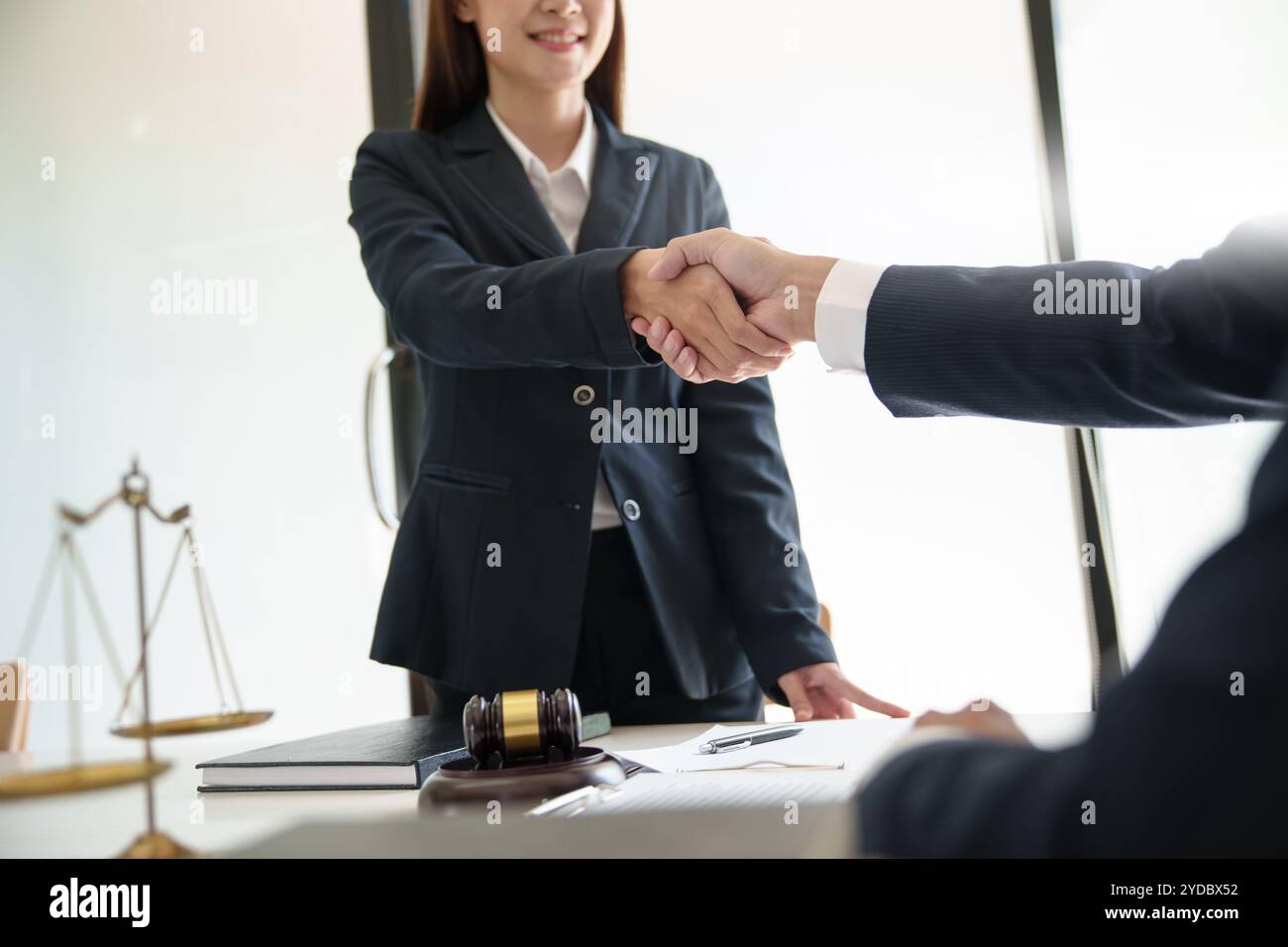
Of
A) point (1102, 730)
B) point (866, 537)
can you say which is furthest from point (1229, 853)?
point (866, 537)

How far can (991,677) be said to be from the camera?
2.63m

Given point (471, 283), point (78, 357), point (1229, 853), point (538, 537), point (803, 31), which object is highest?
point (803, 31)

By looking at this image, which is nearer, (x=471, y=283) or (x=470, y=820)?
(x=470, y=820)

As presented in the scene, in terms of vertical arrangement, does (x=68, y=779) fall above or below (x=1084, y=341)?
below

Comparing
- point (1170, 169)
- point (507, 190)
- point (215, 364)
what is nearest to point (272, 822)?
point (507, 190)

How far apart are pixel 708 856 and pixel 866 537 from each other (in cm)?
220

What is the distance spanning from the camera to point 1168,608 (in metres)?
0.30

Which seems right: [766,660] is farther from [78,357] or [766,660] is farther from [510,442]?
[78,357]

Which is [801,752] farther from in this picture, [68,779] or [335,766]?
[68,779]

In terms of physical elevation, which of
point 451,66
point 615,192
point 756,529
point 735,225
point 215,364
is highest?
point 735,225

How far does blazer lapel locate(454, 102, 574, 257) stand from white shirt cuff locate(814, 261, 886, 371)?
1.38 ft

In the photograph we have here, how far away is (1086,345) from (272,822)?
0.73m

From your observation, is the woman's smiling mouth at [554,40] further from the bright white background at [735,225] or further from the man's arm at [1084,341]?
the bright white background at [735,225]

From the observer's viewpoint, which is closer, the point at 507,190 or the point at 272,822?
the point at 272,822
